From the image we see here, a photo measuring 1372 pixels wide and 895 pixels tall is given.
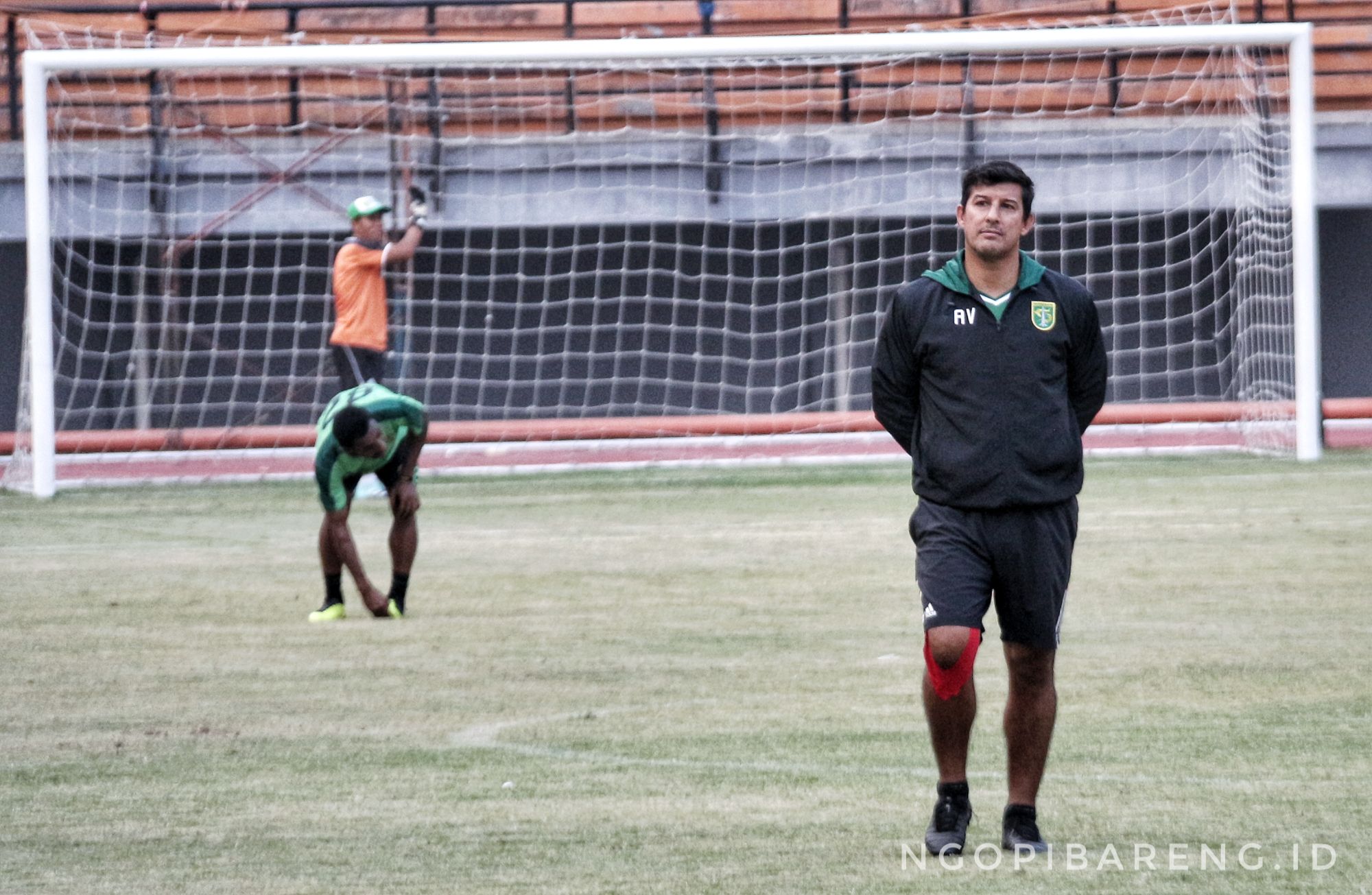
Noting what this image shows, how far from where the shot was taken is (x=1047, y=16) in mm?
21750

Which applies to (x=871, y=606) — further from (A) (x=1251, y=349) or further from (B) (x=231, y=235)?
(B) (x=231, y=235)

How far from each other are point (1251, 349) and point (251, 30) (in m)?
10.9

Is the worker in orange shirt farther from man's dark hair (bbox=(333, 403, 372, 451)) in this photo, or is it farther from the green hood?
the green hood

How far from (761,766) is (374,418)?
3856mm

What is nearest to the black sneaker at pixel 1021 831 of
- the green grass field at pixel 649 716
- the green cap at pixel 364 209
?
the green grass field at pixel 649 716

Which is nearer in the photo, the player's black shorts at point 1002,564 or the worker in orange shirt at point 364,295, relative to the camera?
the player's black shorts at point 1002,564

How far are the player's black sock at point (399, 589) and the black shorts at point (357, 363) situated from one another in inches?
207

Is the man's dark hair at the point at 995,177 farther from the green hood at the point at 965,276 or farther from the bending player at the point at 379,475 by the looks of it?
the bending player at the point at 379,475

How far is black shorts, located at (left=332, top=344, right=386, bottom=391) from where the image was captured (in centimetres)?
1417

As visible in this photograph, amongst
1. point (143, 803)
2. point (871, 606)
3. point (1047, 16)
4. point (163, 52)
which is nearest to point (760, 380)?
point (1047, 16)

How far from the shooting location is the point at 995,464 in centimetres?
435

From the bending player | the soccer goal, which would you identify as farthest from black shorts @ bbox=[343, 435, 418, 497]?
the soccer goal

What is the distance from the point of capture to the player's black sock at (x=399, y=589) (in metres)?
9.04

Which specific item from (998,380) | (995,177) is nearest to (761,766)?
(998,380)
